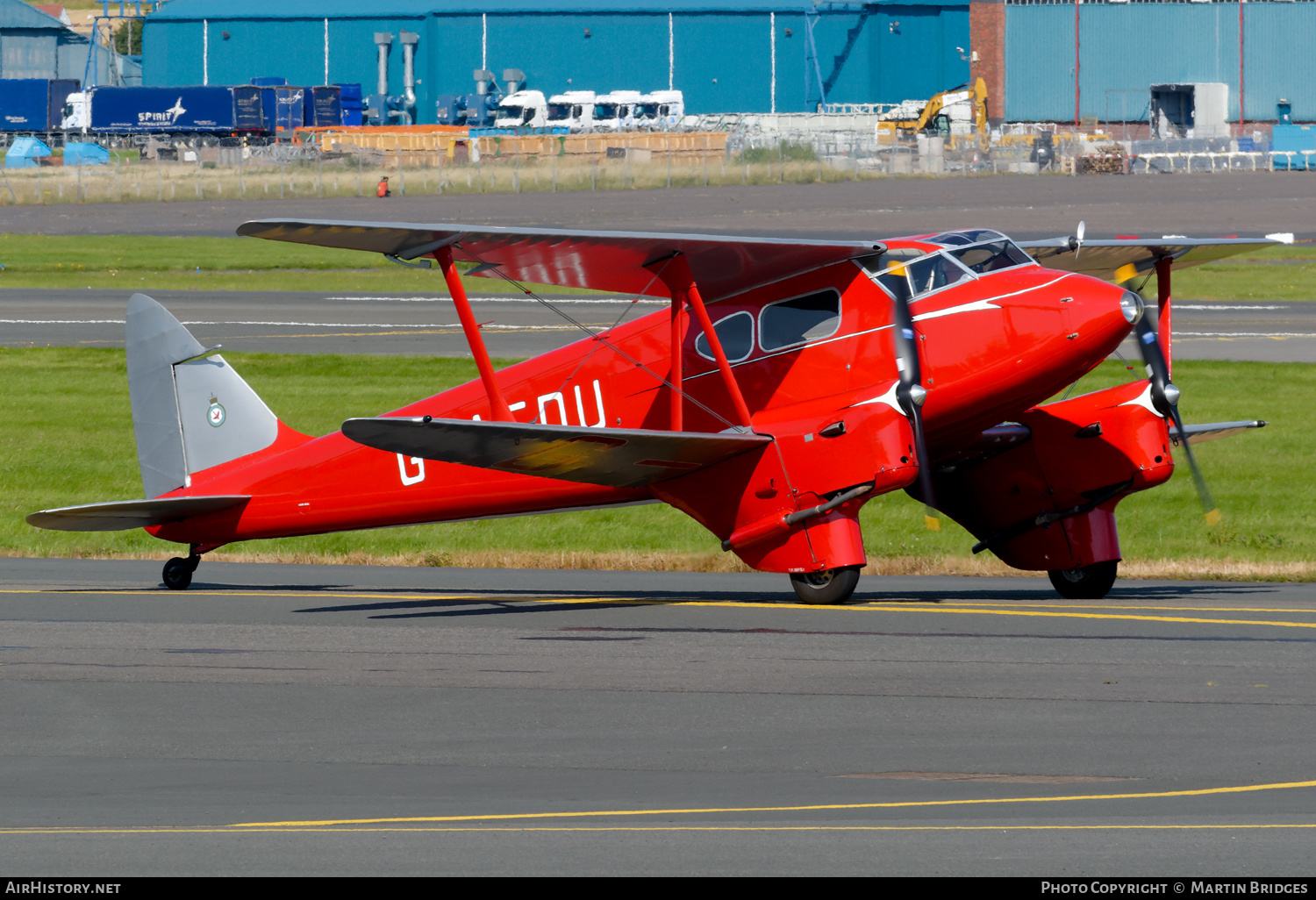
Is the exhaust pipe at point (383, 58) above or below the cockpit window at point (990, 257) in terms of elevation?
above

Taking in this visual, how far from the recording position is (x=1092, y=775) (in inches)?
364

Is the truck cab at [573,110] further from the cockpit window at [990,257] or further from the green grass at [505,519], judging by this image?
the cockpit window at [990,257]

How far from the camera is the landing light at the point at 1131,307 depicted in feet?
47.1

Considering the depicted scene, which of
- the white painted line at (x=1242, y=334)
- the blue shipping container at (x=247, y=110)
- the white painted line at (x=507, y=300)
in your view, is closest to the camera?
the white painted line at (x=1242, y=334)

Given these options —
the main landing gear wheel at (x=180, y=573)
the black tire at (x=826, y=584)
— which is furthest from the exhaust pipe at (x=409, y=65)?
the black tire at (x=826, y=584)

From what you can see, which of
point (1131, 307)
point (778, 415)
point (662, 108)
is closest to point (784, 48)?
point (662, 108)

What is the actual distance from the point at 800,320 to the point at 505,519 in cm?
967

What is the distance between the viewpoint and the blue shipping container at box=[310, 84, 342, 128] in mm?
116812

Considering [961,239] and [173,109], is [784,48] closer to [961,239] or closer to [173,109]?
[173,109]

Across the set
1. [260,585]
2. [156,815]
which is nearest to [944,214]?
[260,585]

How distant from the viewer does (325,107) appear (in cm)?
11769

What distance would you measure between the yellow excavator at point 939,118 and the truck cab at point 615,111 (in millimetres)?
17008

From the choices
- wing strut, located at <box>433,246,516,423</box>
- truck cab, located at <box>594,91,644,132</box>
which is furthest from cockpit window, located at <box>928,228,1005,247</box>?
truck cab, located at <box>594,91,644,132</box>

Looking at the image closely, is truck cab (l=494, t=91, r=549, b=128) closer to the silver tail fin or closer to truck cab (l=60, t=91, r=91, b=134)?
truck cab (l=60, t=91, r=91, b=134)
